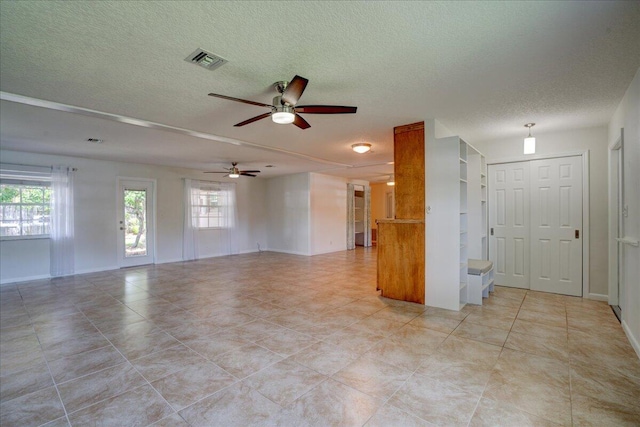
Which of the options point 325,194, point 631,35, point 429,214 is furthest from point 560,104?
point 325,194

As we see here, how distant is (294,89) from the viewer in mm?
2496

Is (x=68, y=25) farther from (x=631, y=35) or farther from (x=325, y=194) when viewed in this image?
(x=325, y=194)

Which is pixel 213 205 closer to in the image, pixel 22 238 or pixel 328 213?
pixel 328 213

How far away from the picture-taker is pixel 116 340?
2988 mm

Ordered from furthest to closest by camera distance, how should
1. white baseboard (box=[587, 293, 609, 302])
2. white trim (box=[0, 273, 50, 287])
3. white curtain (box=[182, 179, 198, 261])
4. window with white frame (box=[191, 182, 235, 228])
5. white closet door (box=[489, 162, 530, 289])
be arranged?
window with white frame (box=[191, 182, 235, 228]), white curtain (box=[182, 179, 198, 261]), white trim (box=[0, 273, 50, 287]), white closet door (box=[489, 162, 530, 289]), white baseboard (box=[587, 293, 609, 302])

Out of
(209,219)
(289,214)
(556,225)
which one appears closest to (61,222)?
(209,219)

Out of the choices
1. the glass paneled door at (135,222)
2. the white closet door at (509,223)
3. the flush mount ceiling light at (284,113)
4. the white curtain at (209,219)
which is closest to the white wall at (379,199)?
the white curtain at (209,219)

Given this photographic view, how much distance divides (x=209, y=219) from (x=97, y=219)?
2709 millimetres

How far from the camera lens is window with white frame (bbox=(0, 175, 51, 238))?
5621 millimetres

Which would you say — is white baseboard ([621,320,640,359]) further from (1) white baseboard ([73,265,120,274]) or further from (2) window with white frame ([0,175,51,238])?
(2) window with white frame ([0,175,51,238])

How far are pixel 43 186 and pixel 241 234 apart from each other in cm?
486

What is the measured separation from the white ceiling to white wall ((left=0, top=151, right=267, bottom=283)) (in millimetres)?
2365

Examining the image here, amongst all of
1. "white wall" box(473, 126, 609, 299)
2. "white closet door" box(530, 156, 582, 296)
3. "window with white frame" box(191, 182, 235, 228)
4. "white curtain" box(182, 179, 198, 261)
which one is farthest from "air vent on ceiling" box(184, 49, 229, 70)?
"window with white frame" box(191, 182, 235, 228)

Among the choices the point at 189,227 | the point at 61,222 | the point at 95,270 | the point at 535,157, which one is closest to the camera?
the point at 535,157
